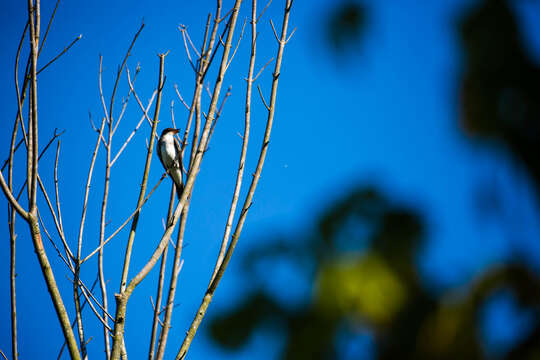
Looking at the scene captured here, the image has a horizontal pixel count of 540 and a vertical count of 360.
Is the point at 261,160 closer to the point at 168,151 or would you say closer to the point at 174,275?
the point at 174,275

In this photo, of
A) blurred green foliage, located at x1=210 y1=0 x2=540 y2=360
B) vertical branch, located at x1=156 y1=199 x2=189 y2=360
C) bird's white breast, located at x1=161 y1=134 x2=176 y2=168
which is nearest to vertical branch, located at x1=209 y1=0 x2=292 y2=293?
vertical branch, located at x1=156 y1=199 x2=189 y2=360

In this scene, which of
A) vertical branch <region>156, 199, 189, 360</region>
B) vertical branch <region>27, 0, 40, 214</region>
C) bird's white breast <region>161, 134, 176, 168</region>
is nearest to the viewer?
vertical branch <region>27, 0, 40, 214</region>

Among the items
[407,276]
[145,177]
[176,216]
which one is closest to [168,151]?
[145,177]

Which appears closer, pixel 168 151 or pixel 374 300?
pixel 374 300

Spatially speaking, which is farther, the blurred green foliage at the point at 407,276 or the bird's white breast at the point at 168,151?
the bird's white breast at the point at 168,151

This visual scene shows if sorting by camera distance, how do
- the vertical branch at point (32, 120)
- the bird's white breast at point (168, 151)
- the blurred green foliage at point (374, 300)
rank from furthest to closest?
the bird's white breast at point (168, 151) < the vertical branch at point (32, 120) < the blurred green foliage at point (374, 300)

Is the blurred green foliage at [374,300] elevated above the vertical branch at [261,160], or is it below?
below

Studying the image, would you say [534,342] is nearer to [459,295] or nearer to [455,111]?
[459,295]

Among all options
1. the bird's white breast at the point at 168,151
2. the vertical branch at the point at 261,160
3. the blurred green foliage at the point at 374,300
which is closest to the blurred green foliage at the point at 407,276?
the blurred green foliage at the point at 374,300

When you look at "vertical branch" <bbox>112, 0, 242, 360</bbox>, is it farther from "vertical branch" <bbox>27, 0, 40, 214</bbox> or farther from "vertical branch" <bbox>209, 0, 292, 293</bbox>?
"vertical branch" <bbox>27, 0, 40, 214</bbox>

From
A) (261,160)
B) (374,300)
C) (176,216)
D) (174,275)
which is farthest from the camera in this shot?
(261,160)

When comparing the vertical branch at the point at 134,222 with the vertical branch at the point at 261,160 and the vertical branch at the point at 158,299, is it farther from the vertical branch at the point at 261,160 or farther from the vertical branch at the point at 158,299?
the vertical branch at the point at 261,160

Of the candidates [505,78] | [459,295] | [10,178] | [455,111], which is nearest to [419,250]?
[459,295]

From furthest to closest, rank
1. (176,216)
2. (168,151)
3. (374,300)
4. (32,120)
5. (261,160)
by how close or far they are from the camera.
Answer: (168,151)
(261,160)
(176,216)
(32,120)
(374,300)
